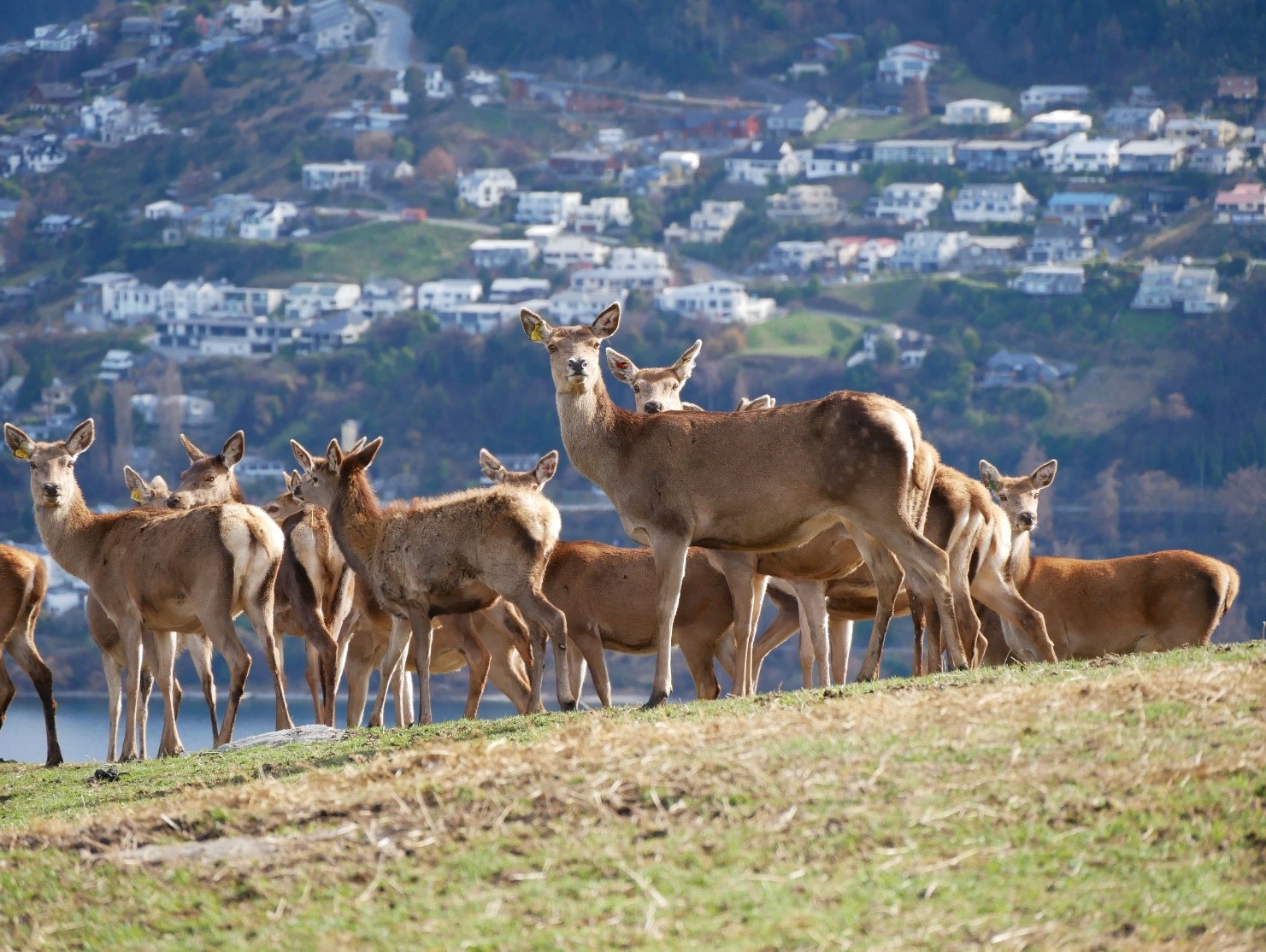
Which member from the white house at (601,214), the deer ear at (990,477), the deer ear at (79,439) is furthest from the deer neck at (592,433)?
the white house at (601,214)

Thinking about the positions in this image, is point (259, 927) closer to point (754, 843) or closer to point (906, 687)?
point (754, 843)

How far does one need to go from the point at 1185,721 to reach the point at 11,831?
22.5 ft

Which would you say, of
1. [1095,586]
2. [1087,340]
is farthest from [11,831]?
[1087,340]

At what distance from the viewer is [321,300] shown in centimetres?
16450

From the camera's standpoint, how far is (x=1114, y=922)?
8320 millimetres

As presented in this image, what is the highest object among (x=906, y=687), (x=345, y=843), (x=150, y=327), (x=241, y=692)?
(x=345, y=843)

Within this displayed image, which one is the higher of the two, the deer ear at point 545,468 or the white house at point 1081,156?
the deer ear at point 545,468

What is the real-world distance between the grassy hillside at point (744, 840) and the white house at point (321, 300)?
155244mm

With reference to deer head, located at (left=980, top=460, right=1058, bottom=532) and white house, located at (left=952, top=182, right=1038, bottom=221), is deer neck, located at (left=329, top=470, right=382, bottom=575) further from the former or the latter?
white house, located at (left=952, top=182, right=1038, bottom=221)

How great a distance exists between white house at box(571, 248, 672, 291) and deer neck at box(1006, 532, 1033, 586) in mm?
153882

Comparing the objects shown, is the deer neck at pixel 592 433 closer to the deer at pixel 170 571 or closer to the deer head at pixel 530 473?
the deer head at pixel 530 473

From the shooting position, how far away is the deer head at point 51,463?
733 inches

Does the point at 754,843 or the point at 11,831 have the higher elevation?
the point at 754,843

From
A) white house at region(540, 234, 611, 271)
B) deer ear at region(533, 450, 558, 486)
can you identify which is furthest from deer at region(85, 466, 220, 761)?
white house at region(540, 234, 611, 271)
